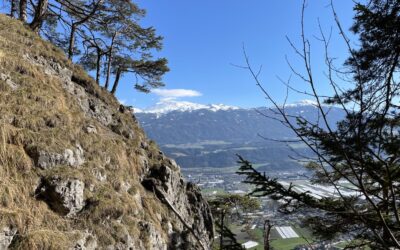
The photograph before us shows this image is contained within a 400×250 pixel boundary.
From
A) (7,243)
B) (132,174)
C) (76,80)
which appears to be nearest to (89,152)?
(132,174)

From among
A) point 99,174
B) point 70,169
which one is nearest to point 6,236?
point 70,169

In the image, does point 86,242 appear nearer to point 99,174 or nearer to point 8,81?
point 99,174

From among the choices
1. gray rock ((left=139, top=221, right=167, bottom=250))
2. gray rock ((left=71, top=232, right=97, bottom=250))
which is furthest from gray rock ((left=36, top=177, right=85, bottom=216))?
gray rock ((left=139, top=221, right=167, bottom=250))

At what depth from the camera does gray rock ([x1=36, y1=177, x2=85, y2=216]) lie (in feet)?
23.8

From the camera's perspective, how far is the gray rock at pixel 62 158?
768cm

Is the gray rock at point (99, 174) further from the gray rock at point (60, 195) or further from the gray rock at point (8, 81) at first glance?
the gray rock at point (8, 81)

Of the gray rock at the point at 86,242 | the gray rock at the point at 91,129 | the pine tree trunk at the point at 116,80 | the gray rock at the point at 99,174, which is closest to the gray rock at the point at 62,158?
the gray rock at the point at 99,174

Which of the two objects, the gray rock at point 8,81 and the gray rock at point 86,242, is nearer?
the gray rock at point 86,242

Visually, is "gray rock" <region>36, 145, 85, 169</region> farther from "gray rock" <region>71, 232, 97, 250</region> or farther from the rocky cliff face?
"gray rock" <region>71, 232, 97, 250</region>

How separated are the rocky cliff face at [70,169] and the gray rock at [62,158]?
23 millimetres

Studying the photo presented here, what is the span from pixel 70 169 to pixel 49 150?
0.63m

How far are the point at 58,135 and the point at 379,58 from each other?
7174mm

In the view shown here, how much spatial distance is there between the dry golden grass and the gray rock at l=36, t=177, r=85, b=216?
142 mm

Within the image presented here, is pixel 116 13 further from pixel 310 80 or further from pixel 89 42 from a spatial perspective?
pixel 310 80
